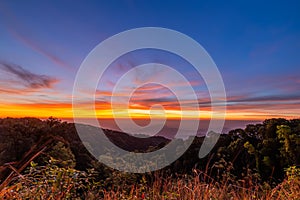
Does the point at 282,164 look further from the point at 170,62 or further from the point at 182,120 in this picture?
the point at 170,62

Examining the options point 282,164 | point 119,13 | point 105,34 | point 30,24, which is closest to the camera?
point 30,24

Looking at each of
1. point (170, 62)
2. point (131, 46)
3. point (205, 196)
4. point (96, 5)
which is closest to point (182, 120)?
point (170, 62)

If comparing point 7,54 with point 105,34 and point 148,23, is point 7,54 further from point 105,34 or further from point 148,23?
point 148,23

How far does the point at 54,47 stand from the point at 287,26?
26.2ft

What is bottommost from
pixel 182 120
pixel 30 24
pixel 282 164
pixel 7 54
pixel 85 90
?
pixel 282 164

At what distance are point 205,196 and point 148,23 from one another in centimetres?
712

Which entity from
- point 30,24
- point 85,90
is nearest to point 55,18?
point 30,24

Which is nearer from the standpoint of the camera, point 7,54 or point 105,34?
point 7,54

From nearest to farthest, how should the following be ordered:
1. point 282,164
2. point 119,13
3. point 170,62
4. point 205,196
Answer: point 205,196 < point 119,13 < point 170,62 < point 282,164

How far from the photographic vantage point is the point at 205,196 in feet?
9.40

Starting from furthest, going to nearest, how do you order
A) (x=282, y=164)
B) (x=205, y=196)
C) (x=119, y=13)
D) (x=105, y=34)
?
(x=282, y=164) → (x=105, y=34) → (x=119, y=13) → (x=205, y=196)

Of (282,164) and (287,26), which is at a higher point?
(287,26)

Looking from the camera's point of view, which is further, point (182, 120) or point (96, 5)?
point (182, 120)

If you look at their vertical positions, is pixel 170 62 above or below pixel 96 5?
below
